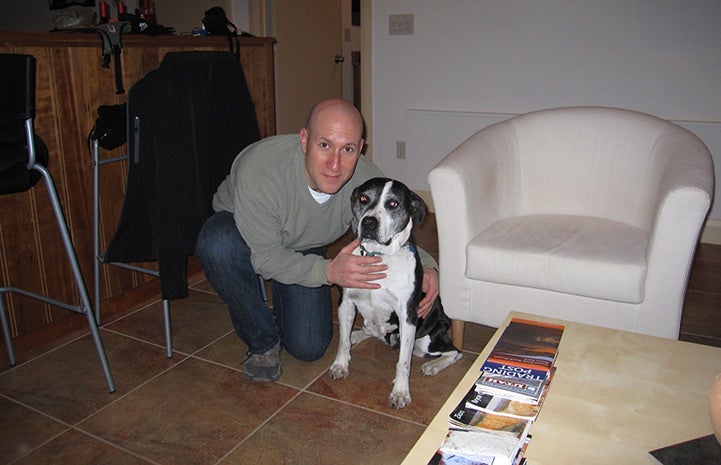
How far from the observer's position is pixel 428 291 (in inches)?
88.3

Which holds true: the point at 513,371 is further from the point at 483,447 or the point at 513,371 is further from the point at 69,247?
the point at 69,247

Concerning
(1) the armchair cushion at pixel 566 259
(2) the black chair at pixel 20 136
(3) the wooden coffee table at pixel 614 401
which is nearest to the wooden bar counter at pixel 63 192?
(2) the black chair at pixel 20 136

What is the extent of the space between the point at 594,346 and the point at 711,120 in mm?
2964

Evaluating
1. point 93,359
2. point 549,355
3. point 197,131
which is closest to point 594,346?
point 549,355

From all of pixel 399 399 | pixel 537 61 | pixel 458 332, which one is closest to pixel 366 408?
pixel 399 399

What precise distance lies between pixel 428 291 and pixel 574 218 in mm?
857

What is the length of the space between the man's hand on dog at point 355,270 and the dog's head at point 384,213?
7 centimetres

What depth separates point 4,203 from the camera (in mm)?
2301

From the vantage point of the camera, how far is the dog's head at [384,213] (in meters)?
1.95

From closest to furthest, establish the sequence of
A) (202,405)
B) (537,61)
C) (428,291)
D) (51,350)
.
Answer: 1. (202,405)
2. (428,291)
3. (51,350)
4. (537,61)

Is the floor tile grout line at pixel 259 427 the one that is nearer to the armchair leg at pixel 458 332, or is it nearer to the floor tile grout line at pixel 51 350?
the armchair leg at pixel 458 332

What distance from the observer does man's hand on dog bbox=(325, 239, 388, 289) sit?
1903mm

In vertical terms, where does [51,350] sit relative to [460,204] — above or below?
below

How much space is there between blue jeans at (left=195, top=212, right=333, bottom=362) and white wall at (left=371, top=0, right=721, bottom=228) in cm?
246
